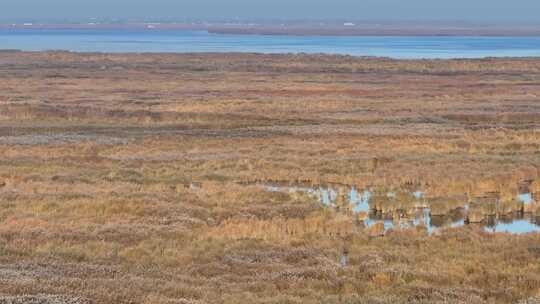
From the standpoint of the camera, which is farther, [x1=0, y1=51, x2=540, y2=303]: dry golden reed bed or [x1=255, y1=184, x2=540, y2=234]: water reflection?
[x1=255, y1=184, x2=540, y2=234]: water reflection

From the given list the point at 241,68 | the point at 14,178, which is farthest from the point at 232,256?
the point at 241,68

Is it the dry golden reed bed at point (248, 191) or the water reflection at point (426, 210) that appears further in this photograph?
the water reflection at point (426, 210)

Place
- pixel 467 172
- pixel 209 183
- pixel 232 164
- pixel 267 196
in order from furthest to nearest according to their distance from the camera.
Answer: pixel 232 164 → pixel 467 172 → pixel 209 183 → pixel 267 196

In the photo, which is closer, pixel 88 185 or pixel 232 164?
pixel 88 185

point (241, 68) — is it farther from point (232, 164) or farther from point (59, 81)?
point (232, 164)
